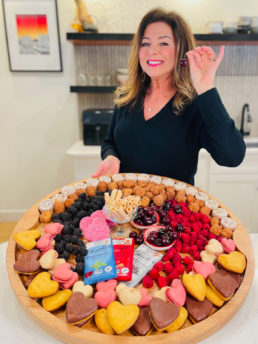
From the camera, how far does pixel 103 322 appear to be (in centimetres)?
69

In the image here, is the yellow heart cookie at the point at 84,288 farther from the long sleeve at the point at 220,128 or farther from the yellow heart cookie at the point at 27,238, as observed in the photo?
the long sleeve at the point at 220,128

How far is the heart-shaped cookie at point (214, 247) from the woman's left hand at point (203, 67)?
1.81ft

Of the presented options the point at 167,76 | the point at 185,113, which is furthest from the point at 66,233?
the point at 167,76

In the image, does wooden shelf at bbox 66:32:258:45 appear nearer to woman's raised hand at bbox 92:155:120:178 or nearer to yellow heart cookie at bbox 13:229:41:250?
woman's raised hand at bbox 92:155:120:178

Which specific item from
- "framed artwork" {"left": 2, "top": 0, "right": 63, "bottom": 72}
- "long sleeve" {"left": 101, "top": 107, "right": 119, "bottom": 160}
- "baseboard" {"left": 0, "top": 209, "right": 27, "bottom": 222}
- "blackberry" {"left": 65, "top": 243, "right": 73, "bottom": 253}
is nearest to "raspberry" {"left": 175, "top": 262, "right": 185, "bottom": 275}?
"blackberry" {"left": 65, "top": 243, "right": 73, "bottom": 253}

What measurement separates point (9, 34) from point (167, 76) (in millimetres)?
1880

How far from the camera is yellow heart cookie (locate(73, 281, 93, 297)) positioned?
769 millimetres

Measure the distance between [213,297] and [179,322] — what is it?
0.43ft

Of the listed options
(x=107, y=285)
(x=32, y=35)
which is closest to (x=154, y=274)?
(x=107, y=285)

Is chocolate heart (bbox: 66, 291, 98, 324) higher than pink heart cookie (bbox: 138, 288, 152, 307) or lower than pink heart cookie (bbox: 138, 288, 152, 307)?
higher

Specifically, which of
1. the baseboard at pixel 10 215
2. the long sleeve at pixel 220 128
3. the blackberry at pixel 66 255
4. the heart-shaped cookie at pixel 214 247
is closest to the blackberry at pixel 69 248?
the blackberry at pixel 66 255

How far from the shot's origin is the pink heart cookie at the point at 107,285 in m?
0.78

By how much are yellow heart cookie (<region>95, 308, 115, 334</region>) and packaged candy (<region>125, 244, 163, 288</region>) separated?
0.12 m

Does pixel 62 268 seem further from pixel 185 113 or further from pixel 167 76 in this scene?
pixel 167 76
